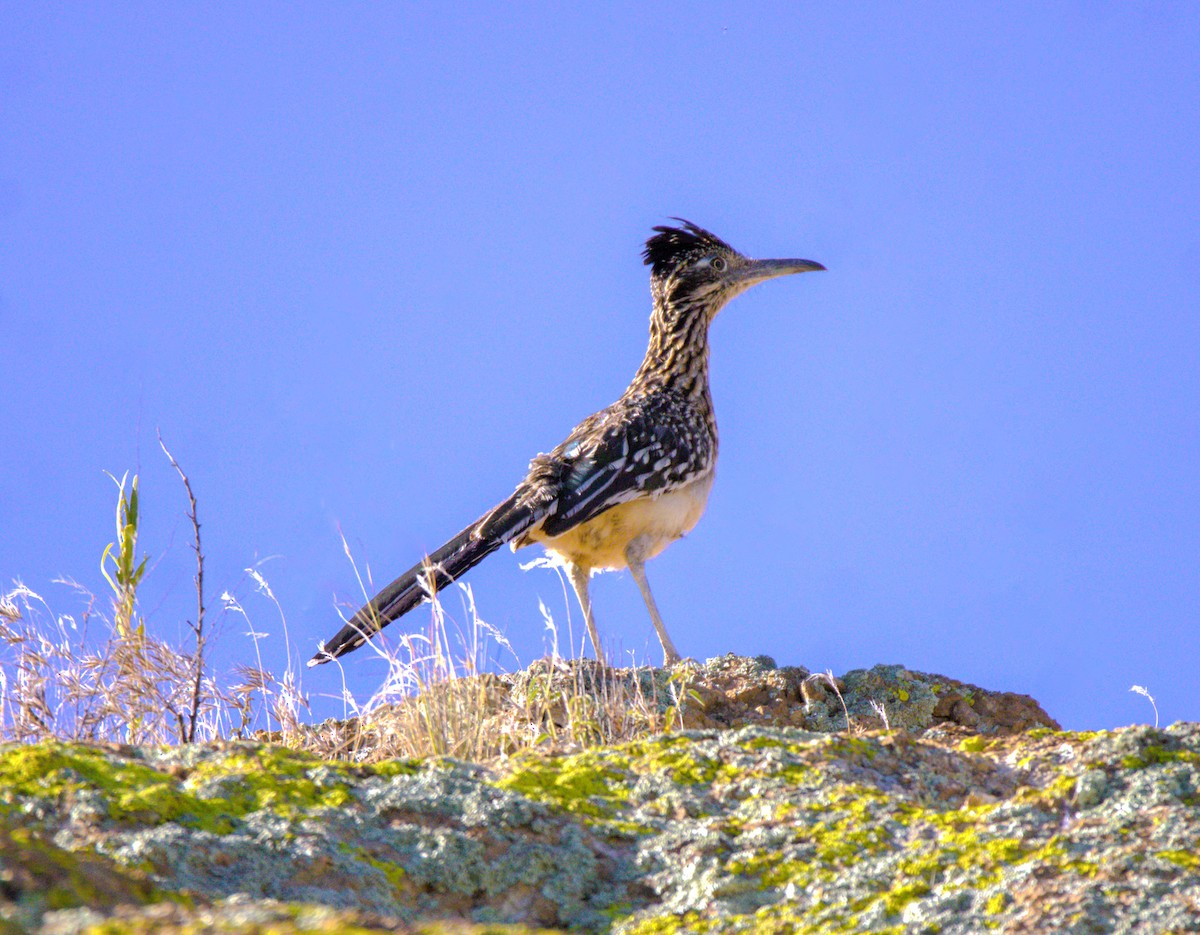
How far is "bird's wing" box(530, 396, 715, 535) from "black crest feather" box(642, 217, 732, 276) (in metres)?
1.43

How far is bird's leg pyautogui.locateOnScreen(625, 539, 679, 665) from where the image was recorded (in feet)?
25.1

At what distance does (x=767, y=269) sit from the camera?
9.58 metres

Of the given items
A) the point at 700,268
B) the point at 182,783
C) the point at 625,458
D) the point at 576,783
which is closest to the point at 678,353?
the point at 700,268

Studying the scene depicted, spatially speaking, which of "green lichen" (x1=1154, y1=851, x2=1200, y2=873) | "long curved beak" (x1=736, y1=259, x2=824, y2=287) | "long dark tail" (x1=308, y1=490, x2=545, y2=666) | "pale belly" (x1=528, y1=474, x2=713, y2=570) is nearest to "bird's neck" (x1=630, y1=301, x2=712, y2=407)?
"long curved beak" (x1=736, y1=259, x2=824, y2=287)

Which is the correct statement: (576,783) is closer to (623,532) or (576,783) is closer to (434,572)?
(434,572)

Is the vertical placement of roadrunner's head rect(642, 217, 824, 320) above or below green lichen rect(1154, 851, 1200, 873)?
above

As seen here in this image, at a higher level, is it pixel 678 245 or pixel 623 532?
pixel 678 245

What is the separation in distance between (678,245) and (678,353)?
2.87 feet

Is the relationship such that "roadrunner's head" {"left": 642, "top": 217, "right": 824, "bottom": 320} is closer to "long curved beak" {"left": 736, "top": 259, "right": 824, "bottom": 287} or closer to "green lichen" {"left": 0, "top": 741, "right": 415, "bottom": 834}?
"long curved beak" {"left": 736, "top": 259, "right": 824, "bottom": 287}

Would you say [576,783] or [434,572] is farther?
[434,572]

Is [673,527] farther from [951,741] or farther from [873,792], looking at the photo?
[873,792]

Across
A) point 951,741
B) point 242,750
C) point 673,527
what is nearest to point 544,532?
point 673,527

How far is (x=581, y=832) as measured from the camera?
8.08ft

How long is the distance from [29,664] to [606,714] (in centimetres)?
234
